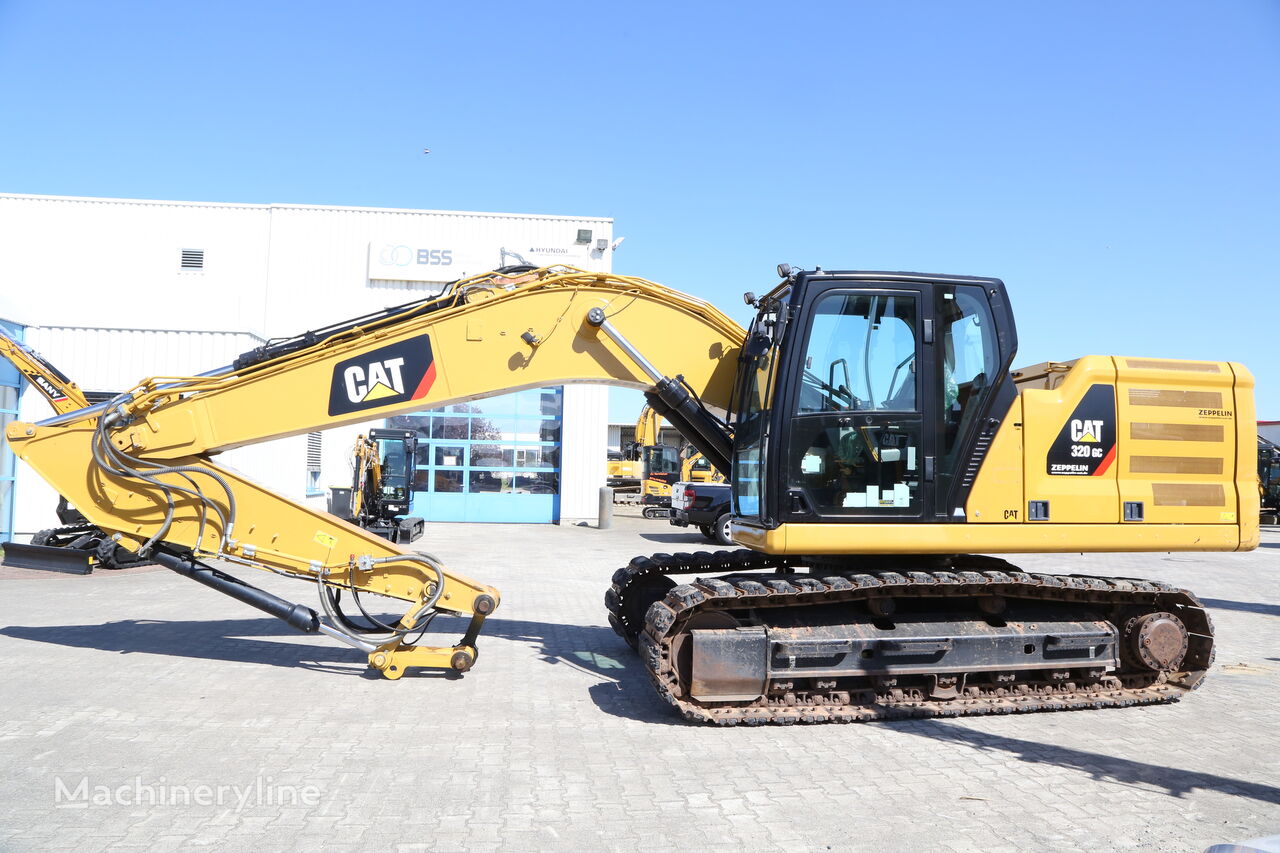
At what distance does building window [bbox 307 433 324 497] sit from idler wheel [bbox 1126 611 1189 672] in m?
17.5

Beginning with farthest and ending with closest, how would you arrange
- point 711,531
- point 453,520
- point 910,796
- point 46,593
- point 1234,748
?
point 453,520 → point 711,531 → point 46,593 → point 1234,748 → point 910,796

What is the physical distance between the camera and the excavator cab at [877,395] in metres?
5.84

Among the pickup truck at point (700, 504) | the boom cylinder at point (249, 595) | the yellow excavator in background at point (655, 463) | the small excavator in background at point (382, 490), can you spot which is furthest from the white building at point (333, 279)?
the boom cylinder at point (249, 595)

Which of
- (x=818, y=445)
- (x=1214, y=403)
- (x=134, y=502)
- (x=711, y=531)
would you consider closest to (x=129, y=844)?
(x=134, y=502)

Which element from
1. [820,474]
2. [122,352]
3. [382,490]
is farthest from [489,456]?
[820,474]

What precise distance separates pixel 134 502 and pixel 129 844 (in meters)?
3.32

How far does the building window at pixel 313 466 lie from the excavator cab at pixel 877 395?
53.5 ft

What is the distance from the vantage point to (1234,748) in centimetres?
553

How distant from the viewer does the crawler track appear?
5805mm

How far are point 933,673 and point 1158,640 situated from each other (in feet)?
6.15

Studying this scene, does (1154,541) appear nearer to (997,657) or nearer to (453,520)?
(997,657)

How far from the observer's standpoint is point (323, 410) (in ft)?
21.2

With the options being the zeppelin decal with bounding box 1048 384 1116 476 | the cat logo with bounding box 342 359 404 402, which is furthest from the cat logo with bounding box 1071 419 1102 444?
the cat logo with bounding box 342 359 404 402

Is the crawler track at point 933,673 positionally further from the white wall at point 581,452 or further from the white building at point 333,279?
the white building at point 333,279
